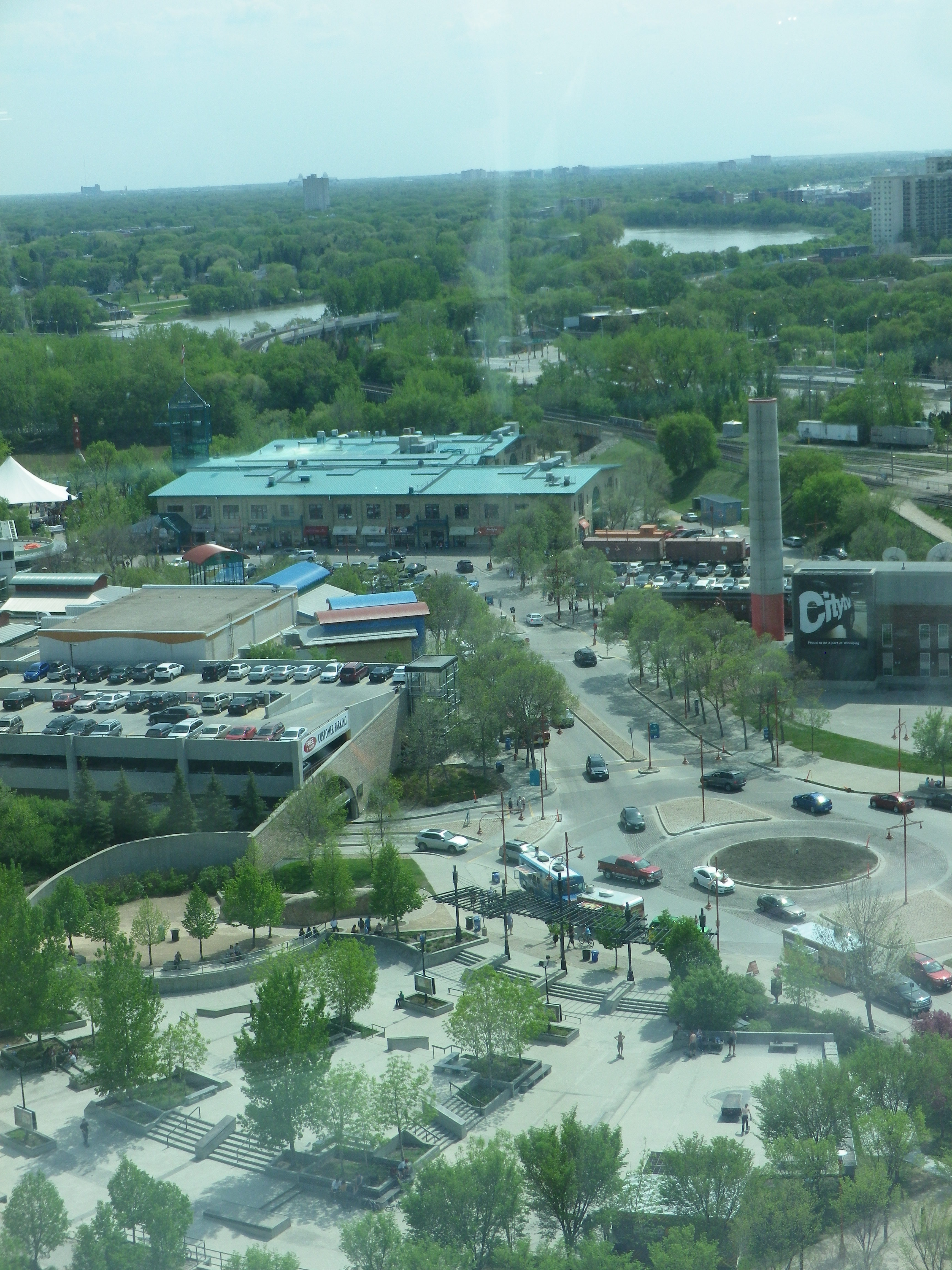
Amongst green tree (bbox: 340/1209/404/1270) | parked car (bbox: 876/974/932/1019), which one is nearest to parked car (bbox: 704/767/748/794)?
parked car (bbox: 876/974/932/1019)

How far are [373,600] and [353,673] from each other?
10.1 feet

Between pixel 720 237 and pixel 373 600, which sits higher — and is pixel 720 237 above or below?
above

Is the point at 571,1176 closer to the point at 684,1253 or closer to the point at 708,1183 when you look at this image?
the point at 708,1183

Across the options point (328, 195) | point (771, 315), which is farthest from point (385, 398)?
point (328, 195)

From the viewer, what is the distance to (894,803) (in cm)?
1228

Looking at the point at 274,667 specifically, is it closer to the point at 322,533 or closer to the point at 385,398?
the point at 322,533

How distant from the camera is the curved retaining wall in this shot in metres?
12.0

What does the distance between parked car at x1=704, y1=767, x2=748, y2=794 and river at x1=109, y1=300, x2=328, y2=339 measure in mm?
33718

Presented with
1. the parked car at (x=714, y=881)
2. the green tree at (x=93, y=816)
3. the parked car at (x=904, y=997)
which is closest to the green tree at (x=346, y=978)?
the parked car at (x=714, y=881)

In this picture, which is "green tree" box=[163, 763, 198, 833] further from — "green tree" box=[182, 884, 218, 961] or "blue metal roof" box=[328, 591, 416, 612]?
"blue metal roof" box=[328, 591, 416, 612]

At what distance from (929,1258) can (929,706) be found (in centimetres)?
927

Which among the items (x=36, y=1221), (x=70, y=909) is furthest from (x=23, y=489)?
(x=36, y=1221)

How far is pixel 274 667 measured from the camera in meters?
14.9

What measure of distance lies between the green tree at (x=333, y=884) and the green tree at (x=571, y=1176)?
13.2 feet
